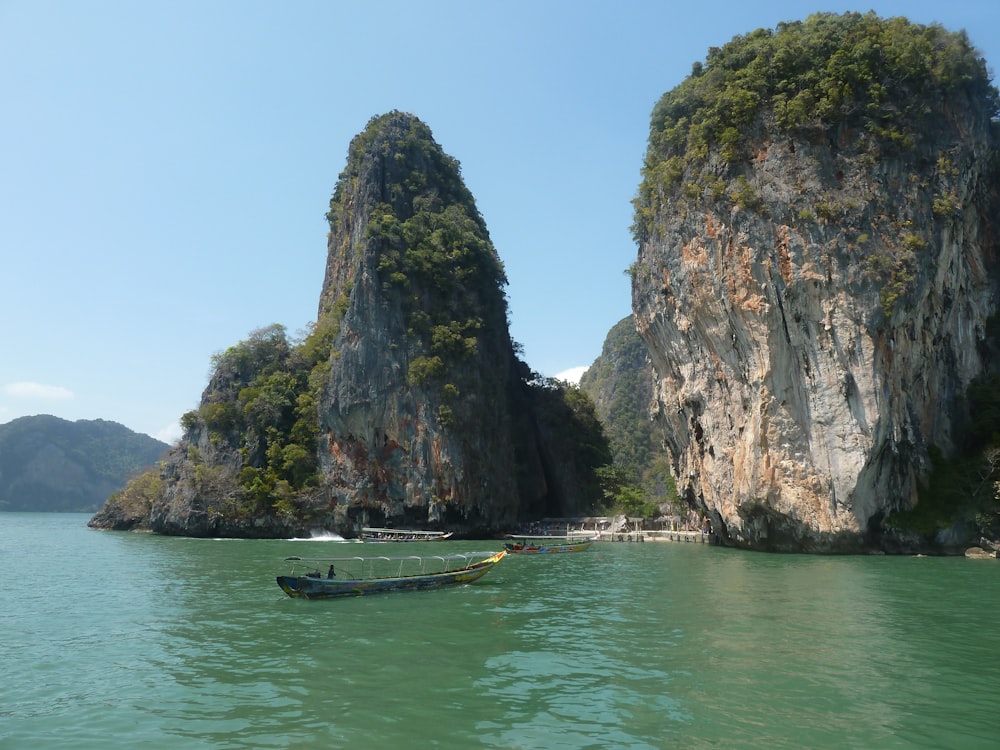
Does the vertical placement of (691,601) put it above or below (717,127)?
below

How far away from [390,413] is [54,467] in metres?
163

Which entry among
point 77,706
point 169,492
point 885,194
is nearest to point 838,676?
point 77,706

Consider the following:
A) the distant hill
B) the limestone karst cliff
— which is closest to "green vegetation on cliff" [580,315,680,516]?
the limestone karst cliff

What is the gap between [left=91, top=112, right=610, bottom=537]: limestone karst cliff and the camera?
50.8m

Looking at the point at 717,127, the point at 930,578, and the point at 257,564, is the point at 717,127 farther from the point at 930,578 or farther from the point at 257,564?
the point at 257,564

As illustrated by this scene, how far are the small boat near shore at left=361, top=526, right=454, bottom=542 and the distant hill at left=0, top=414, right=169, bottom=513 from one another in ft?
465

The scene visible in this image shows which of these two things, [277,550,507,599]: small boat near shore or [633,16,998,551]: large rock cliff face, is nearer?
[277,550,507,599]: small boat near shore

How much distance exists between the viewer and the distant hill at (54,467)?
16738 centimetres

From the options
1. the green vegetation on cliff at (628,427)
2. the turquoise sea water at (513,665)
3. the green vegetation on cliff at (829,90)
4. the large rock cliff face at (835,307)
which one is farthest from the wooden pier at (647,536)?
the green vegetation on cliff at (829,90)

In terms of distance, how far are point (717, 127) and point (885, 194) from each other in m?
9.36

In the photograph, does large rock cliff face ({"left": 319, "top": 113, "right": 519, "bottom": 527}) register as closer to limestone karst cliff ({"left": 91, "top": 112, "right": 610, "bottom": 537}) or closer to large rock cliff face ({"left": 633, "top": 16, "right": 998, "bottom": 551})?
limestone karst cliff ({"left": 91, "top": 112, "right": 610, "bottom": 537})

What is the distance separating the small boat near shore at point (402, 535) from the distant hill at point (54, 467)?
141725 mm

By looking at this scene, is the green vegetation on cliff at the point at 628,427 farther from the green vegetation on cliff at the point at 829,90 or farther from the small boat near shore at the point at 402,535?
the green vegetation on cliff at the point at 829,90

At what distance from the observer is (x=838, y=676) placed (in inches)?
455
